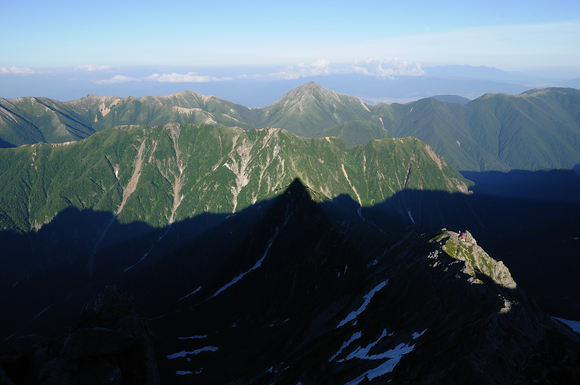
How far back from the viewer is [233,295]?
171500 mm

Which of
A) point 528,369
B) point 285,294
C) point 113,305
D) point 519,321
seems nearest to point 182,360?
point 285,294

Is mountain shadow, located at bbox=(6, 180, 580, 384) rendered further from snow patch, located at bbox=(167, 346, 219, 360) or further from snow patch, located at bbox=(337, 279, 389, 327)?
snow patch, located at bbox=(167, 346, 219, 360)

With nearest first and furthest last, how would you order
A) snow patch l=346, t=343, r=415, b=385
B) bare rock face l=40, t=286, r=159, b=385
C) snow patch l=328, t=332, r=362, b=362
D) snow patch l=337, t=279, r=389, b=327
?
bare rock face l=40, t=286, r=159, b=385
snow patch l=346, t=343, r=415, b=385
snow patch l=328, t=332, r=362, b=362
snow patch l=337, t=279, r=389, b=327

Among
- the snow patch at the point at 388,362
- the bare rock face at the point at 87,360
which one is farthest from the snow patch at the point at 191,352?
the snow patch at the point at 388,362

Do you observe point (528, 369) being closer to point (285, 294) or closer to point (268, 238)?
point (285, 294)

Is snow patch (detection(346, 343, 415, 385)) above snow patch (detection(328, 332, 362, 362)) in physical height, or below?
above

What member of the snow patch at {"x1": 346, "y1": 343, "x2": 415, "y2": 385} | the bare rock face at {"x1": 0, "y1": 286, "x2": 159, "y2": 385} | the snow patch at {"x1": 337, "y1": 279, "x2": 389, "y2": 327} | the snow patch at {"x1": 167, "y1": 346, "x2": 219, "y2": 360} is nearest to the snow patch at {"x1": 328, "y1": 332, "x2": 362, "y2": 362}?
the snow patch at {"x1": 337, "y1": 279, "x2": 389, "y2": 327}

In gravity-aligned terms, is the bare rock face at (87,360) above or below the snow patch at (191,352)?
above

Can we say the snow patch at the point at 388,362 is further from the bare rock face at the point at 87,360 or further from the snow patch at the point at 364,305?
the bare rock face at the point at 87,360

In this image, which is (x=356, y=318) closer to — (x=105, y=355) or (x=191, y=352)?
(x=105, y=355)

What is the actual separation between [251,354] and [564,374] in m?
90.5

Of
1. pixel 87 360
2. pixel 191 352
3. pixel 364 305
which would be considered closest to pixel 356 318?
pixel 364 305

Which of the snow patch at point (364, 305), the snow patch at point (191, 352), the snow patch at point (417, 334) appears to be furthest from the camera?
the snow patch at point (191, 352)

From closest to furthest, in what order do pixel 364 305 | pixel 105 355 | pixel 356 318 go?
pixel 105 355 < pixel 356 318 < pixel 364 305
